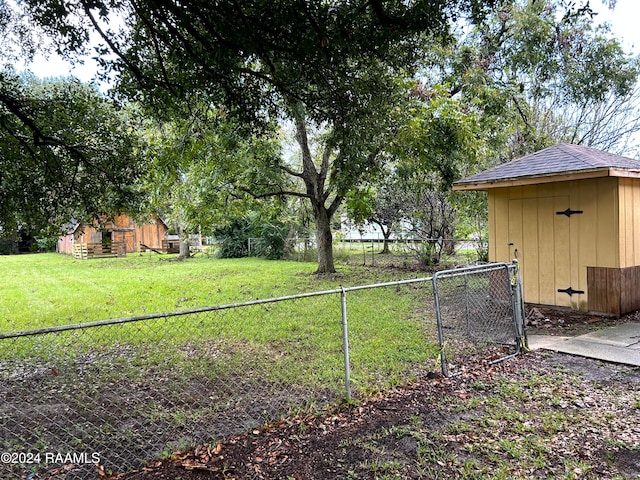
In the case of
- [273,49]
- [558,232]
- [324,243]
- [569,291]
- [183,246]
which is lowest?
[569,291]

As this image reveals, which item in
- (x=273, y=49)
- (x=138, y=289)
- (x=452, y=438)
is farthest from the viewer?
(x=138, y=289)

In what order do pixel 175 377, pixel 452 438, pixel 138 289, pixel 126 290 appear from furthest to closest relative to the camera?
pixel 138 289 < pixel 126 290 < pixel 175 377 < pixel 452 438

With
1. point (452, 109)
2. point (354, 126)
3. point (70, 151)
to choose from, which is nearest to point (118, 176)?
point (70, 151)

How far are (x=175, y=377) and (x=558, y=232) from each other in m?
6.97

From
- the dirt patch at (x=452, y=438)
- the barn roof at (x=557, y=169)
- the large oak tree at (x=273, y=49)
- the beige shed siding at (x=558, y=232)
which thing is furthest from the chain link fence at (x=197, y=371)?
the large oak tree at (x=273, y=49)

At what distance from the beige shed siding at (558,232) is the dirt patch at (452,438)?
345 cm

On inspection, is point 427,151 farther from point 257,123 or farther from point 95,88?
point 95,88

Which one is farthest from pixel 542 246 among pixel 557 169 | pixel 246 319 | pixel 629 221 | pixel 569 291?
pixel 246 319

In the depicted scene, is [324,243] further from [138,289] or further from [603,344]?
[603,344]

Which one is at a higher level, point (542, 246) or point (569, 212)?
point (569, 212)

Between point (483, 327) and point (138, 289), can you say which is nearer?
point (483, 327)

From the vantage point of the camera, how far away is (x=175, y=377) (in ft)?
16.1

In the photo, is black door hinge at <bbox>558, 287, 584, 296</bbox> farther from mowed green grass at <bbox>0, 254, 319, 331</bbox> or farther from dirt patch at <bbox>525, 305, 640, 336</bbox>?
mowed green grass at <bbox>0, 254, 319, 331</bbox>

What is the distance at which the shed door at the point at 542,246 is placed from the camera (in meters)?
7.68
